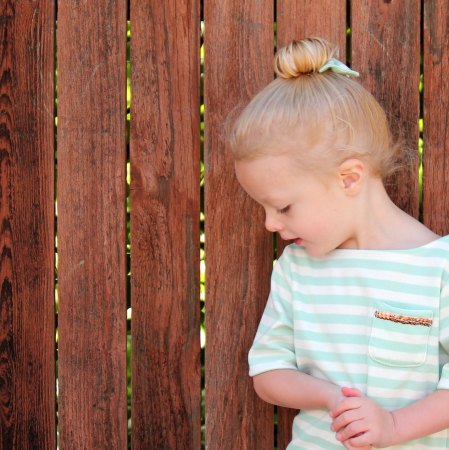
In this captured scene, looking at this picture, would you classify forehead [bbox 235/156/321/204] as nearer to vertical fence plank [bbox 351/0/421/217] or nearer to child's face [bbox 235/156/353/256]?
child's face [bbox 235/156/353/256]

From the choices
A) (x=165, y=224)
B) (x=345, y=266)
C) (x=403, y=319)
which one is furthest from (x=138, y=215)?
(x=403, y=319)

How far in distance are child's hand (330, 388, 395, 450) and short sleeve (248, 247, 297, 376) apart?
261mm

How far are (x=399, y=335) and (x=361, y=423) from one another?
0.26m

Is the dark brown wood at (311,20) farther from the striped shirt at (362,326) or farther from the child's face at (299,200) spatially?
the striped shirt at (362,326)

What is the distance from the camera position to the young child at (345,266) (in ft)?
6.99

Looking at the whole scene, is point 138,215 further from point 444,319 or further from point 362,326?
point 444,319

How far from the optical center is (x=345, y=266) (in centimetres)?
228

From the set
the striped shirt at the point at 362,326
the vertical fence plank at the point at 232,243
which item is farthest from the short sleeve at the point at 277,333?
the vertical fence plank at the point at 232,243

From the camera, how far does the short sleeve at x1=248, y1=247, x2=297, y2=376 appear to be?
2.34 metres

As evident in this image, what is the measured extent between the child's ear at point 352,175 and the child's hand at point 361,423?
0.53 m

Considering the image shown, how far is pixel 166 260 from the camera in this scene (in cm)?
258

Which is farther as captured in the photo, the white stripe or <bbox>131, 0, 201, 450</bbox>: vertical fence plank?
<bbox>131, 0, 201, 450</bbox>: vertical fence plank

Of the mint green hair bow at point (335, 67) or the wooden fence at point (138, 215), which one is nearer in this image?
the mint green hair bow at point (335, 67)

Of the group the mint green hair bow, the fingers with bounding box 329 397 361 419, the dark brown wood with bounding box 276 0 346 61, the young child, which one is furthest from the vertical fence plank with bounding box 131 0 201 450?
the fingers with bounding box 329 397 361 419
